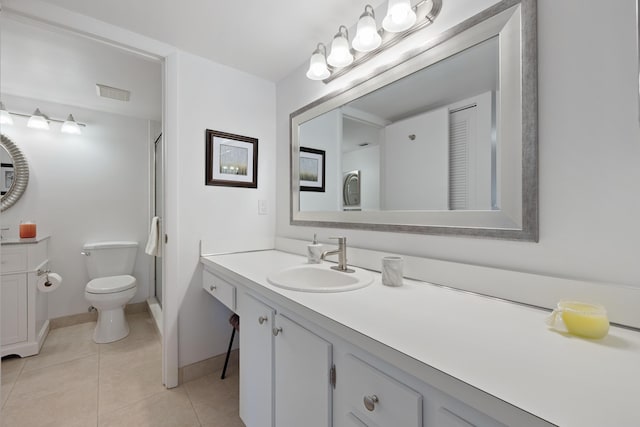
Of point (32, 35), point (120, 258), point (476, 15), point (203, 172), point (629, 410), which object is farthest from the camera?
point (120, 258)

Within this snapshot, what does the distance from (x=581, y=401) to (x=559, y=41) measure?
950 mm

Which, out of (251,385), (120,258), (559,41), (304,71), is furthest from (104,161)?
(559,41)

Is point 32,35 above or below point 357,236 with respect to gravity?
above

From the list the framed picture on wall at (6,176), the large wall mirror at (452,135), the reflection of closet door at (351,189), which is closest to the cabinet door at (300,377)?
the large wall mirror at (452,135)

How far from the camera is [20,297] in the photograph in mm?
1985

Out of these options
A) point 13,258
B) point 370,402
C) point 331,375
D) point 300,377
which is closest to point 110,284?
point 13,258

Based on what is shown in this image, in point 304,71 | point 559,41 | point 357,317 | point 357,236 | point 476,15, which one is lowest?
point 357,317

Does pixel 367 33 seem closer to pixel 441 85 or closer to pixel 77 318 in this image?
pixel 441 85

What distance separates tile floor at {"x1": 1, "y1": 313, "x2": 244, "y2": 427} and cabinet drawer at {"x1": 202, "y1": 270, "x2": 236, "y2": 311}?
24.5 inches

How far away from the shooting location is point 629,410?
39 cm

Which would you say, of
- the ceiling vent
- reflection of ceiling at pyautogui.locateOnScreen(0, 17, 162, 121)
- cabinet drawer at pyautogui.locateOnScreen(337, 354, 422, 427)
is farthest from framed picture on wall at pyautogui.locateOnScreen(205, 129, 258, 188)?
cabinet drawer at pyautogui.locateOnScreen(337, 354, 422, 427)

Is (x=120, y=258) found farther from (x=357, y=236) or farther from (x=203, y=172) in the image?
(x=357, y=236)

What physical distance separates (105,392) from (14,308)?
1.09 meters

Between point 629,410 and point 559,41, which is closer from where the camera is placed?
point 629,410
